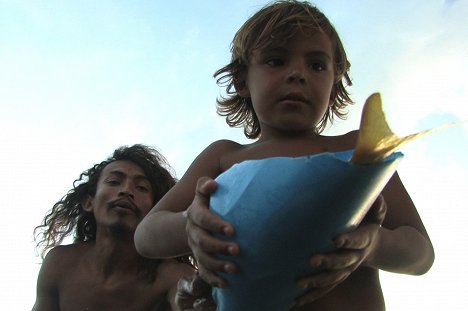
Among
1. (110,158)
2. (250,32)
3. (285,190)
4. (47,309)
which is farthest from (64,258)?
(285,190)

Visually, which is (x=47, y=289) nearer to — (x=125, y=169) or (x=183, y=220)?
(x=125, y=169)

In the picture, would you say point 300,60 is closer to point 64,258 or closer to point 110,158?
point 64,258

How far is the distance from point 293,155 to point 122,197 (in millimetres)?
2273

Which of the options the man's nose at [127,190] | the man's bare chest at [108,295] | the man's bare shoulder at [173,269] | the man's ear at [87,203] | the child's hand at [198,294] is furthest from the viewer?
the man's ear at [87,203]

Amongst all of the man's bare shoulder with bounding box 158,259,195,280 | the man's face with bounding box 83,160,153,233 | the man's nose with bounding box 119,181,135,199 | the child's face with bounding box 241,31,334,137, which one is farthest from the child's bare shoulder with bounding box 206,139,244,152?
the man's nose with bounding box 119,181,135,199

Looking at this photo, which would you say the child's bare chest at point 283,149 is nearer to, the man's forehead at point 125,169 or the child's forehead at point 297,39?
the child's forehead at point 297,39

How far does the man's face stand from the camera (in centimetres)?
342

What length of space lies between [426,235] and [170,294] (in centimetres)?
204

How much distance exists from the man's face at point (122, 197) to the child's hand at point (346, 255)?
244cm

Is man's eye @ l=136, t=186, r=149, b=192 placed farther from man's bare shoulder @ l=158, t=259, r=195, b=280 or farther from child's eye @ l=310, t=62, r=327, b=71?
child's eye @ l=310, t=62, r=327, b=71

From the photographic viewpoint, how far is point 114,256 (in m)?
3.37

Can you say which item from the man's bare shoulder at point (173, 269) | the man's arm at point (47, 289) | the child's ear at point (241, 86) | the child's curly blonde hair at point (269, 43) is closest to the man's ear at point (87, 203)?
the man's arm at point (47, 289)

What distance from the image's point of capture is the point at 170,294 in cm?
311

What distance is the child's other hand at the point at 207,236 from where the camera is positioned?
3.33 ft
